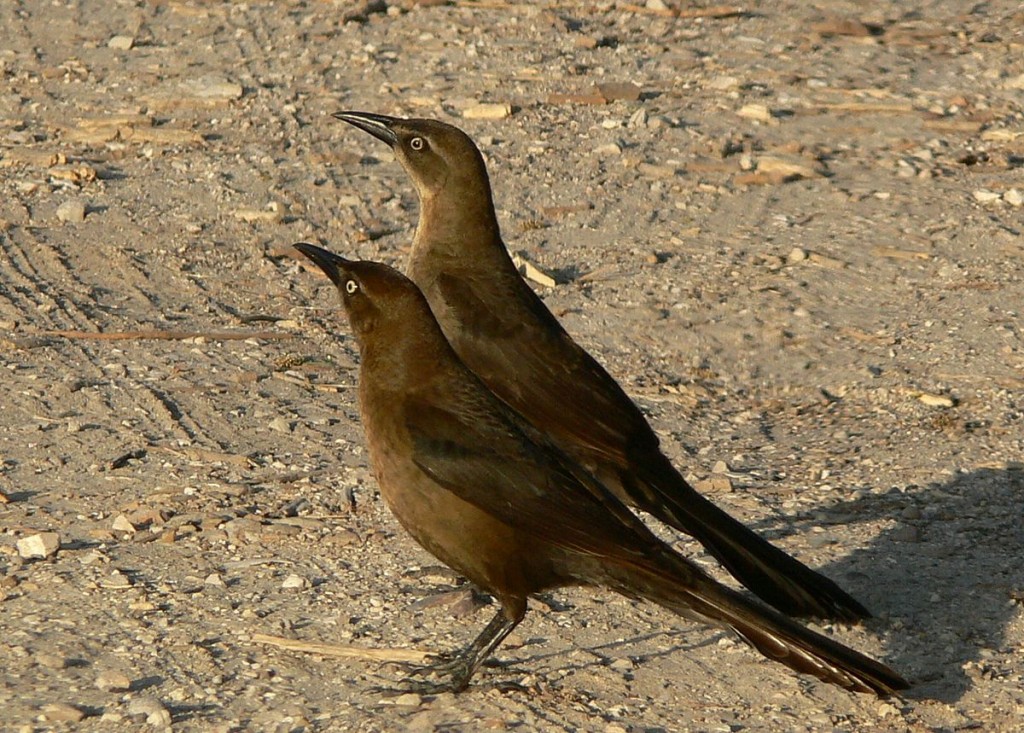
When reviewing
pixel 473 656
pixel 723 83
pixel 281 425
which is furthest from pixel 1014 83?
pixel 473 656

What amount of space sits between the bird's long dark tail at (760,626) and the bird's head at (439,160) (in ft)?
7.74

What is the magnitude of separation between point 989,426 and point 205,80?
6033 mm

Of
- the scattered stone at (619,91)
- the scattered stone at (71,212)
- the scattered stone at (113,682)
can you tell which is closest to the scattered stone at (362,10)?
the scattered stone at (619,91)

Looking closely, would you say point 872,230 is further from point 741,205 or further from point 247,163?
point 247,163

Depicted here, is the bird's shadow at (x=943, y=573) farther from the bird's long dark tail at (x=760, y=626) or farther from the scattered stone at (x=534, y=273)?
the scattered stone at (x=534, y=273)

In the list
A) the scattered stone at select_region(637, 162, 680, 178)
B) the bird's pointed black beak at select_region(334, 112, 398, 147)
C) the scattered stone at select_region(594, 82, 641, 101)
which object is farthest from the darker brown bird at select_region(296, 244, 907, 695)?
the scattered stone at select_region(594, 82, 641, 101)

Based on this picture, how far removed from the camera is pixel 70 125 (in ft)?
36.0

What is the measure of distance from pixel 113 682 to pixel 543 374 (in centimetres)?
212

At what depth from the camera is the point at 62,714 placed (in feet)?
17.1

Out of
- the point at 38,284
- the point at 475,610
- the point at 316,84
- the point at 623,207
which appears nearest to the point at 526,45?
the point at 316,84

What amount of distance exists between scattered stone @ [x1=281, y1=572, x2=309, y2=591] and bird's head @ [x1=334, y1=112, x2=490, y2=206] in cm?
190

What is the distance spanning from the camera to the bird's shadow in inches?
243

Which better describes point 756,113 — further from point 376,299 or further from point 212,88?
point 376,299

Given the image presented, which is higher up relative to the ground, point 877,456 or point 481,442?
point 481,442
